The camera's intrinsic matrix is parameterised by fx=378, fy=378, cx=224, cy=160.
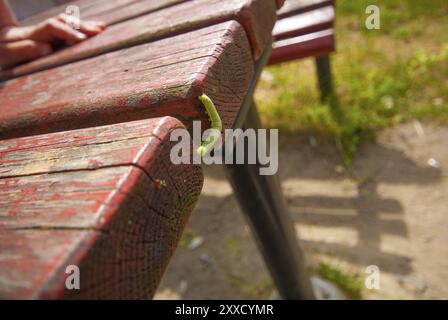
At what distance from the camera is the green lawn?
2842 mm

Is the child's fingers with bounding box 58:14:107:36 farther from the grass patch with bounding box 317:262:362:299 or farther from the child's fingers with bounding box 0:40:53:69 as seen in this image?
the grass patch with bounding box 317:262:362:299

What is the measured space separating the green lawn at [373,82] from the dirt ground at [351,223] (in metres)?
0.13

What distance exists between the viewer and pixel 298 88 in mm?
3332

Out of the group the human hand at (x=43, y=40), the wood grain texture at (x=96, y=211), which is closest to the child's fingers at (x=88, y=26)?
the human hand at (x=43, y=40)

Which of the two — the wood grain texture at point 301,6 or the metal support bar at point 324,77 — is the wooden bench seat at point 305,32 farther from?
the metal support bar at point 324,77

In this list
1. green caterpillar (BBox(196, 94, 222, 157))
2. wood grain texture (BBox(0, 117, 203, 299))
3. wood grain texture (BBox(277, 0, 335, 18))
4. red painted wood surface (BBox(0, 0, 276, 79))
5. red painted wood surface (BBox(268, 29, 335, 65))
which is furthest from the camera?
wood grain texture (BBox(277, 0, 335, 18))

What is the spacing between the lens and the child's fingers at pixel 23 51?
1242 millimetres

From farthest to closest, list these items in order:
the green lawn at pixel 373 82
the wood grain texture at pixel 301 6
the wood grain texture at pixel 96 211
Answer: the green lawn at pixel 373 82 < the wood grain texture at pixel 301 6 < the wood grain texture at pixel 96 211

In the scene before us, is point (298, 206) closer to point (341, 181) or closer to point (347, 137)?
point (341, 181)

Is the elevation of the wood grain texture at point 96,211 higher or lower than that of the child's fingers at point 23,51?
lower

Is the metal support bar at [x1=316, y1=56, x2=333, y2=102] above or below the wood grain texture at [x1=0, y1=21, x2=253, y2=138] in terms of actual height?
above

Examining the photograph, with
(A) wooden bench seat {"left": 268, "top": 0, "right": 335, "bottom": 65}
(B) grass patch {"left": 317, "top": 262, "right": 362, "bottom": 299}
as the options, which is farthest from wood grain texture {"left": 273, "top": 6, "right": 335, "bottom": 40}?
(B) grass patch {"left": 317, "top": 262, "right": 362, "bottom": 299}

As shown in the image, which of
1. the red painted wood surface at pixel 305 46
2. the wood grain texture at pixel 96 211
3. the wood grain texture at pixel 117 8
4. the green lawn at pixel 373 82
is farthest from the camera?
the green lawn at pixel 373 82
